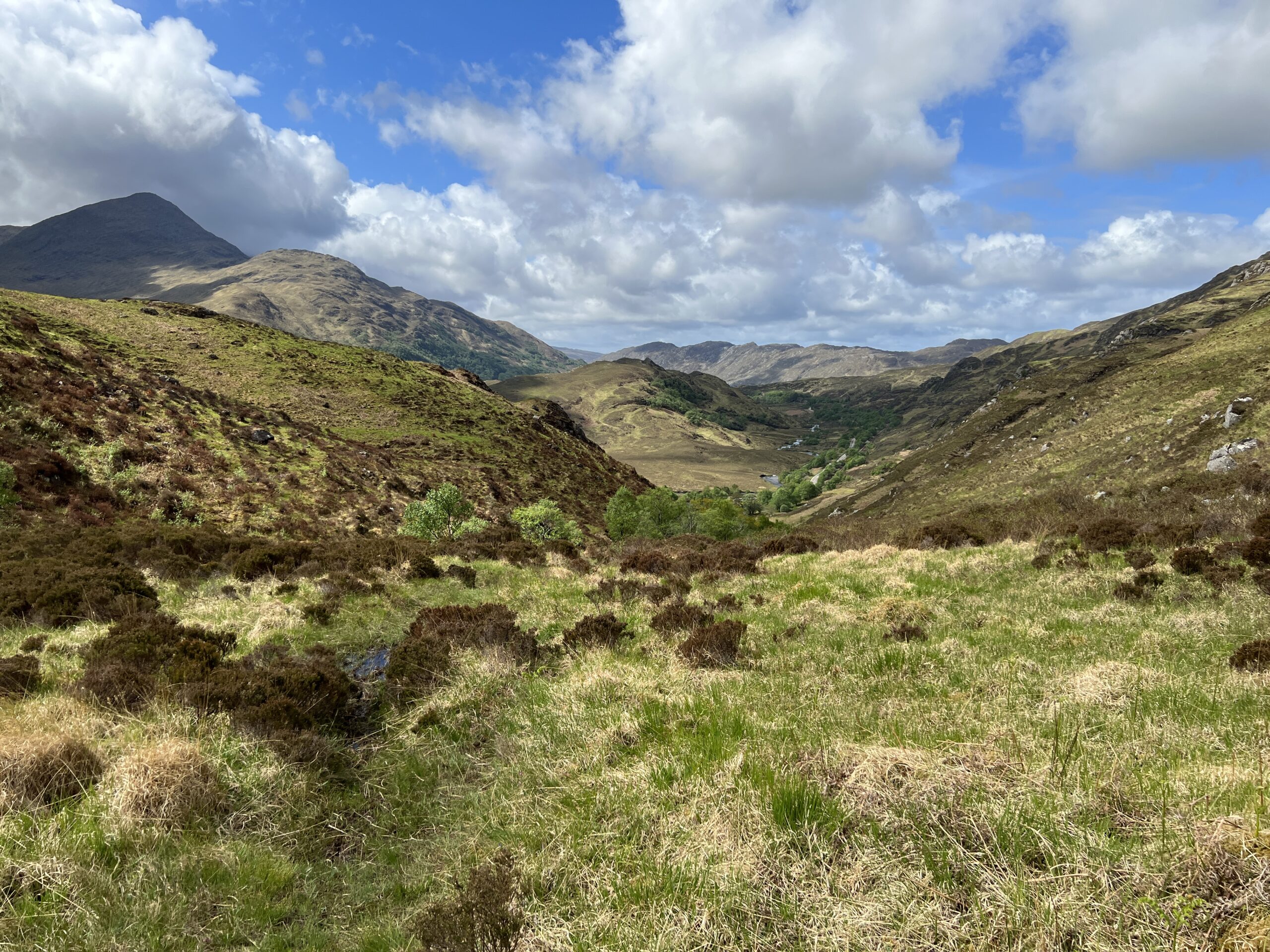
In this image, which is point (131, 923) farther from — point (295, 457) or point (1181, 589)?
point (295, 457)

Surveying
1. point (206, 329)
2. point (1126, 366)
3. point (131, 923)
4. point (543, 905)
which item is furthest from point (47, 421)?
point (1126, 366)

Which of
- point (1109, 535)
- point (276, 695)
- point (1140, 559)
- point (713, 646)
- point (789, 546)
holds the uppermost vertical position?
point (1109, 535)

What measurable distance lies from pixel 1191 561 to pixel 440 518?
34.1 meters

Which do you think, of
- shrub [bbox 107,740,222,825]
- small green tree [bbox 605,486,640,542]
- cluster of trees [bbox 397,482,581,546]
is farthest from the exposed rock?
small green tree [bbox 605,486,640,542]

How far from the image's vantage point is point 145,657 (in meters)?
9.23

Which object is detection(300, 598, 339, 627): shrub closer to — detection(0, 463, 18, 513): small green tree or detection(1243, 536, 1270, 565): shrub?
detection(1243, 536, 1270, 565): shrub

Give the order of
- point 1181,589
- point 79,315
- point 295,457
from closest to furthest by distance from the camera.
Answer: point 1181,589 < point 295,457 < point 79,315

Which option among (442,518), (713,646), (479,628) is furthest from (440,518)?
(713,646)

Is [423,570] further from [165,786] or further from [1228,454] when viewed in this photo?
[1228,454]

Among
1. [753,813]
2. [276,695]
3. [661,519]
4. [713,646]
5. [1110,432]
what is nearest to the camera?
[753,813]

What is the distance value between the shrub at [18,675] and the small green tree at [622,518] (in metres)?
52.9

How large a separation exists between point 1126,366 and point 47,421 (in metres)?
114

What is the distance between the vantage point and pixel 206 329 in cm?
8981

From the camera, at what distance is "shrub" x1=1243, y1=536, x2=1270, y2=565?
453 inches
